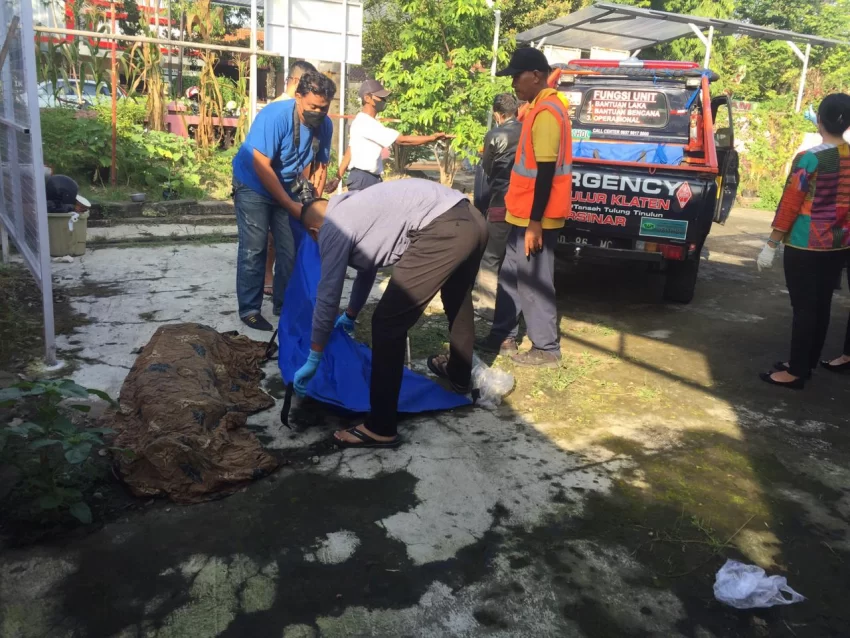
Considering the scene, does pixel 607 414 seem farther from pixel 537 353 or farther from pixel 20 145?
pixel 20 145

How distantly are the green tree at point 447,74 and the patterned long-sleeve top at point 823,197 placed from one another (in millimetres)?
6252

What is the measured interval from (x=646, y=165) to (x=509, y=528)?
3.84 metres

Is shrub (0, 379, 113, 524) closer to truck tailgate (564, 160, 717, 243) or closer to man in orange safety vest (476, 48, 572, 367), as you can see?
man in orange safety vest (476, 48, 572, 367)

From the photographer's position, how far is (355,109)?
14312 millimetres

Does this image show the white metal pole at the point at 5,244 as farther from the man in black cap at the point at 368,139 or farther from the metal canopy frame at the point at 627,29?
the metal canopy frame at the point at 627,29

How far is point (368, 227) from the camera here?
3.19 metres

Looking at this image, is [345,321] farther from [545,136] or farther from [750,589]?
[750,589]

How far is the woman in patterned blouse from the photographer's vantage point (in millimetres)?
4234

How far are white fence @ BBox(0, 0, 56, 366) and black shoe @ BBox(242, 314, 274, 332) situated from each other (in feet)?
4.31

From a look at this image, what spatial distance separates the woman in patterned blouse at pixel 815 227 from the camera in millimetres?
4234

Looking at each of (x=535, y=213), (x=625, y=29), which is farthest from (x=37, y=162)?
(x=625, y=29)

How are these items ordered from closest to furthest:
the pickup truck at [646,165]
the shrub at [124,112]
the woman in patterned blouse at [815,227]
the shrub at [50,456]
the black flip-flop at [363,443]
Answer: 1. the shrub at [50,456]
2. the black flip-flop at [363,443]
3. the woman in patterned blouse at [815,227]
4. the pickup truck at [646,165]
5. the shrub at [124,112]

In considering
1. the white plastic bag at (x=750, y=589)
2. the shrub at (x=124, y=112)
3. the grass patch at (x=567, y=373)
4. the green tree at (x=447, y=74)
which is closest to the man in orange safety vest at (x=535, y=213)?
the grass patch at (x=567, y=373)

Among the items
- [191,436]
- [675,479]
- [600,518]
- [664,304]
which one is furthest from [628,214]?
[191,436]
